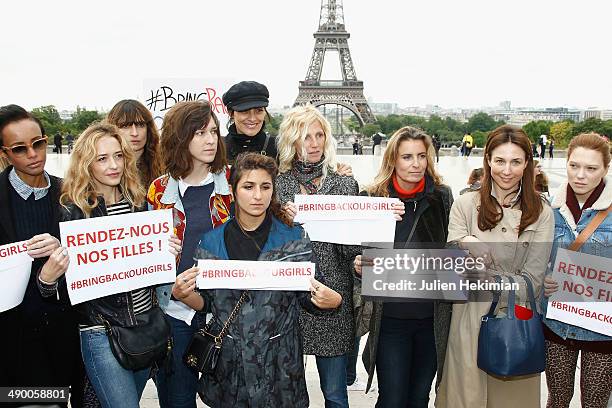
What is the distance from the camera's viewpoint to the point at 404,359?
3.43m

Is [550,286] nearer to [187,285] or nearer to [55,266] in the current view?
[187,285]

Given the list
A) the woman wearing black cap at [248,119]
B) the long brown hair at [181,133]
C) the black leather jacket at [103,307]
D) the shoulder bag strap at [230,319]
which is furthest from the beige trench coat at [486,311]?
the black leather jacket at [103,307]

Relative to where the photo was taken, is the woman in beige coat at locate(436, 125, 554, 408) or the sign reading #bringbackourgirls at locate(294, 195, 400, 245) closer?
the woman in beige coat at locate(436, 125, 554, 408)

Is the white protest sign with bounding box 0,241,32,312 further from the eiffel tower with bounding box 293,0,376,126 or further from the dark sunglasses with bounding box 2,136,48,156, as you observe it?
the eiffel tower with bounding box 293,0,376,126

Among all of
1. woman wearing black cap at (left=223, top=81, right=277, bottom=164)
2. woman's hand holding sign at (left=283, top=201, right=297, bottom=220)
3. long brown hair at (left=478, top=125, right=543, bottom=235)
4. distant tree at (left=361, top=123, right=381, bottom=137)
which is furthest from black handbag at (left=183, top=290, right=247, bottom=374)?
distant tree at (left=361, top=123, right=381, bottom=137)

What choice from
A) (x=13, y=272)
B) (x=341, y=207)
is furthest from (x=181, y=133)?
(x=13, y=272)

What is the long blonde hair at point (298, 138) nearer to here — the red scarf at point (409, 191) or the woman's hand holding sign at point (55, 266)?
the red scarf at point (409, 191)

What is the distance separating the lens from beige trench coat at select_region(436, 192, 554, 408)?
10.6 ft

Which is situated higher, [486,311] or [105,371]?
[486,311]

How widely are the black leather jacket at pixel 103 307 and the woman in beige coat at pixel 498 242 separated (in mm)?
1837

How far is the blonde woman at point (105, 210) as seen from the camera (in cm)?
296

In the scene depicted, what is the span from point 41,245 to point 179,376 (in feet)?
3.66

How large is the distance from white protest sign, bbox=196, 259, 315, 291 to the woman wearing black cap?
1.47m

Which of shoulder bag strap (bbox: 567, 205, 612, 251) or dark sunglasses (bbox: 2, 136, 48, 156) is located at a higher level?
dark sunglasses (bbox: 2, 136, 48, 156)
